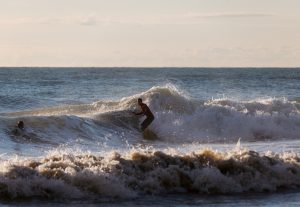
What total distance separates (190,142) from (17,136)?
6.65 metres

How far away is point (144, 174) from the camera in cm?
1374

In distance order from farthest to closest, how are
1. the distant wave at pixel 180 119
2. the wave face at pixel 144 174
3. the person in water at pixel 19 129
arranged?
1. the distant wave at pixel 180 119
2. the person in water at pixel 19 129
3. the wave face at pixel 144 174

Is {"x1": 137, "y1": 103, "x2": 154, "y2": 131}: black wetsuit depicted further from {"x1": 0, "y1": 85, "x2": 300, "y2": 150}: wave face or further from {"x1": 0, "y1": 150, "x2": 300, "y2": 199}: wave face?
{"x1": 0, "y1": 150, "x2": 300, "y2": 199}: wave face

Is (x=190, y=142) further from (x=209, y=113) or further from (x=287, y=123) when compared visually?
(x=287, y=123)

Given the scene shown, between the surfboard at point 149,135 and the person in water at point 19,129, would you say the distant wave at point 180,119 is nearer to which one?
the surfboard at point 149,135

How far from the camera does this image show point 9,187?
1236 centimetres

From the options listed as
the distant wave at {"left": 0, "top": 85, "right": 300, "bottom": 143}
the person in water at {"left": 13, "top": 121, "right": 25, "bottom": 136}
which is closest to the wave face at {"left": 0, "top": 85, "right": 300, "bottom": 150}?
the distant wave at {"left": 0, "top": 85, "right": 300, "bottom": 143}

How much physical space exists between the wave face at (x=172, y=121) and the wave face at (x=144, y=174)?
26.0 feet

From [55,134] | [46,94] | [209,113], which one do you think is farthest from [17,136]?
[46,94]

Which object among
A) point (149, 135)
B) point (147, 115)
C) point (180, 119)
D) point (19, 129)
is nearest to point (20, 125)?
point (19, 129)

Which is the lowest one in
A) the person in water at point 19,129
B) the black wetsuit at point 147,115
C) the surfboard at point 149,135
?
the surfboard at point 149,135

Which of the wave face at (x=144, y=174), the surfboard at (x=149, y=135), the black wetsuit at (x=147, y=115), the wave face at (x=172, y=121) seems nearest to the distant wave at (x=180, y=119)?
the wave face at (x=172, y=121)

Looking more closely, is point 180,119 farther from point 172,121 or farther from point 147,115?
→ point 147,115

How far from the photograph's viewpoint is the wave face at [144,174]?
12602 millimetres
